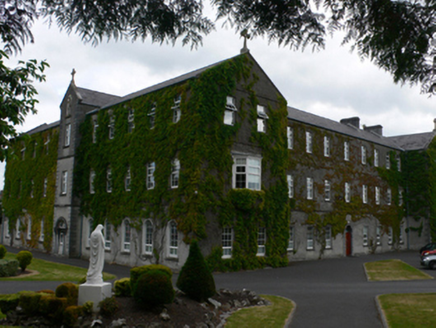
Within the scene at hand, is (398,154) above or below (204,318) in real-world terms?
above

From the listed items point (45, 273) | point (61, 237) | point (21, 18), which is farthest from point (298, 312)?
point (61, 237)

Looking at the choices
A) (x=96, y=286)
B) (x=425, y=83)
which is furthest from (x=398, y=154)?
(x=425, y=83)

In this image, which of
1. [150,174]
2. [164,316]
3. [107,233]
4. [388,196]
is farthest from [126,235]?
[388,196]

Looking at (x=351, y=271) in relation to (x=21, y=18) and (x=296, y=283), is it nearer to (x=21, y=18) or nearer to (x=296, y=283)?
(x=296, y=283)

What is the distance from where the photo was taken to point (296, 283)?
2164 centimetres

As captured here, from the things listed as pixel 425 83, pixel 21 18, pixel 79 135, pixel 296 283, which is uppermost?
pixel 79 135

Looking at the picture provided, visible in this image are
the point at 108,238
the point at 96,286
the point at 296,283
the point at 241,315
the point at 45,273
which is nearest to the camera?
the point at 96,286

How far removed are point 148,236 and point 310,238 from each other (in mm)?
14478

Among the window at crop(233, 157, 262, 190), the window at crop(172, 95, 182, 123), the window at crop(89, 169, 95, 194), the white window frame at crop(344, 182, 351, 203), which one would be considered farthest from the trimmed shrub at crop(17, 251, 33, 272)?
the white window frame at crop(344, 182, 351, 203)

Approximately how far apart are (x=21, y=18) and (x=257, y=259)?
2551cm

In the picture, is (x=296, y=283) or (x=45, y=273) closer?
(x=296, y=283)

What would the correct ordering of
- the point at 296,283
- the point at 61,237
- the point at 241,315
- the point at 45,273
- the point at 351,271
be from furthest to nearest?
1. the point at 61,237
2. the point at 351,271
3. the point at 45,273
4. the point at 296,283
5. the point at 241,315

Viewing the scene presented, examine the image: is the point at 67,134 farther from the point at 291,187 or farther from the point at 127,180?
the point at 291,187

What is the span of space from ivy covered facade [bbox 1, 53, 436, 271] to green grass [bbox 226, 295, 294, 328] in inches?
444
